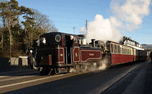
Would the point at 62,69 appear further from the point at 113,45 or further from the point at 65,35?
the point at 113,45

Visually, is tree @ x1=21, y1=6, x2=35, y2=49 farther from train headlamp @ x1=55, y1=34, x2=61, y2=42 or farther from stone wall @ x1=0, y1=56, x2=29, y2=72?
train headlamp @ x1=55, y1=34, x2=61, y2=42

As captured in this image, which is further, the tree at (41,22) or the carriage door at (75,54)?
the tree at (41,22)

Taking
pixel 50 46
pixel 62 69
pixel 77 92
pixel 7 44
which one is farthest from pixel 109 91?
pixel 7 44

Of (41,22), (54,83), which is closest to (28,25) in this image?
(41,22)

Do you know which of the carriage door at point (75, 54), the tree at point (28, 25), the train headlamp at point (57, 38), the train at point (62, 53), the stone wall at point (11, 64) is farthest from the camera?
the tree at point (28, 25)

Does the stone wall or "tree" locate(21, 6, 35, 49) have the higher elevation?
"tree" locate(21, 6, 35, 49)

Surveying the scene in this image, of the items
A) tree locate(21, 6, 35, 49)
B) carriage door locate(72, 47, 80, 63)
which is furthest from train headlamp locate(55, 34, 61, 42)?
tree locate(21, 6, 35, 49)

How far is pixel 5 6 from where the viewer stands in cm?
3394

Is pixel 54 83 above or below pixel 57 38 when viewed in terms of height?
below

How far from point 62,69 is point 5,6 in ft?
92.6

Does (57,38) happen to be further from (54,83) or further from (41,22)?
(41,22)

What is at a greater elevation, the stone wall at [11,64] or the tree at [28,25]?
the tree at [28,25]

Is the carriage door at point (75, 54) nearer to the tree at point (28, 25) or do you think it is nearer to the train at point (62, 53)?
the train at point (62, 53)

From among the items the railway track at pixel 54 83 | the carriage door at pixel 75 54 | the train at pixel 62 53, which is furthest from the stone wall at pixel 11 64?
the carriage door at pixel 75 54
